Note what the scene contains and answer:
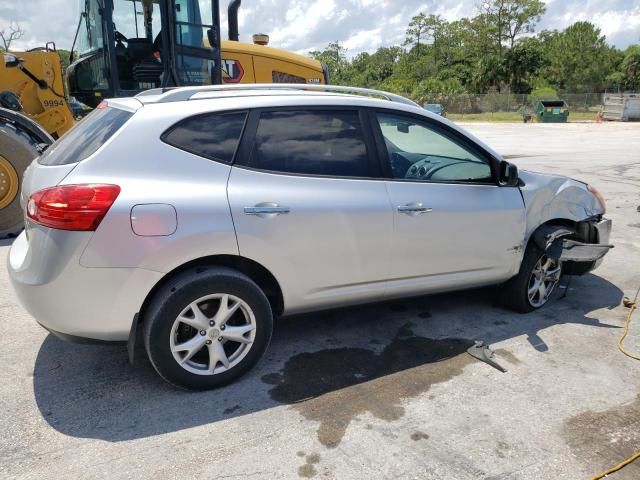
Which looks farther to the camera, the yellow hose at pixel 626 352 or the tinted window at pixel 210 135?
the tinted window at pixel 210 135

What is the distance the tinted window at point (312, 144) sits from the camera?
10.8 feet

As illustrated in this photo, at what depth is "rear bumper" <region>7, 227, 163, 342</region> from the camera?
2.81 m

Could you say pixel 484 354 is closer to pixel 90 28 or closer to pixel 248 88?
pixel 248 88

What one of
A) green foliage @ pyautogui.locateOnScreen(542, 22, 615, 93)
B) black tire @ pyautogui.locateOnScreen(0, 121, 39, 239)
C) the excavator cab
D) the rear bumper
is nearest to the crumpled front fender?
the rear bumper

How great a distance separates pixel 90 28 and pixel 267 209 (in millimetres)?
5160

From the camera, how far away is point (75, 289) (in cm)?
284

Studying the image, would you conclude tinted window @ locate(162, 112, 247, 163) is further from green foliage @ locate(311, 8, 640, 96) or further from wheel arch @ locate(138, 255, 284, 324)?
green foliage @ locate(311, 8, 640, 96)

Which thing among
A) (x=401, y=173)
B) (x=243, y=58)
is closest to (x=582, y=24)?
(x=243, y=58)

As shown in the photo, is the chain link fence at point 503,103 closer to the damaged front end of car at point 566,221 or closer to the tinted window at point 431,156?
the damaged front end of car at point 566,221

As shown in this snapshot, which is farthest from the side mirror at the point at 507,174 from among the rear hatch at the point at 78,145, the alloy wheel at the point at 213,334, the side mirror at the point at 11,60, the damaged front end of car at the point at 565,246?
the side mirror at the point at 11,60

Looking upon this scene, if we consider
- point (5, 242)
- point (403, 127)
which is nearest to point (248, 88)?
point (403, 127)

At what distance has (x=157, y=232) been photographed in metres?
2.87

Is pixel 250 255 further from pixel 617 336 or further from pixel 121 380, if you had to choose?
pixel 617 336

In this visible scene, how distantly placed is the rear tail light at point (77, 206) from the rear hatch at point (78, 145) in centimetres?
12
